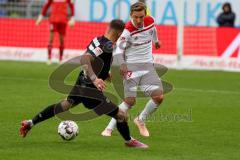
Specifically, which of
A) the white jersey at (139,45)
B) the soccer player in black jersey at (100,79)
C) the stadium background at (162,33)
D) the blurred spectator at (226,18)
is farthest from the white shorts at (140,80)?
the blurred spectator at (226,18)

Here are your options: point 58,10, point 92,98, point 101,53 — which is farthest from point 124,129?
A: point 58,10

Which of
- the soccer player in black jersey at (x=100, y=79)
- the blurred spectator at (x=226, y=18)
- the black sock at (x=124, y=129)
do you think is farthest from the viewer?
the blurred spectator at (x=226, y=18)

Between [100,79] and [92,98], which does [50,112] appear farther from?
[100,79]

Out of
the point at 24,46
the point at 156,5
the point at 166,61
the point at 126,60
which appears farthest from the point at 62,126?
the point at 156,5

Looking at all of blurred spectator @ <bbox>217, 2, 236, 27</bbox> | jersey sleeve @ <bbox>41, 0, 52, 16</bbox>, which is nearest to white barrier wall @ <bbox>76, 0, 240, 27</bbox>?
blurred spectator @ <bbox>217, 2, 236, 27</bbox>

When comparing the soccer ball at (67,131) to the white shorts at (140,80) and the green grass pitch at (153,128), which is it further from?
the white shorts at (140,80)

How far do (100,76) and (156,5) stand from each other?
65.4ft

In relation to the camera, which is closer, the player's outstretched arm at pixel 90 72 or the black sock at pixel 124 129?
the player's outstretched arm at pixel 90 72

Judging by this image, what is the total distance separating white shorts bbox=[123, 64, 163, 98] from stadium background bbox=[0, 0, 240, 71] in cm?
1264

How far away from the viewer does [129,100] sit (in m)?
12.5

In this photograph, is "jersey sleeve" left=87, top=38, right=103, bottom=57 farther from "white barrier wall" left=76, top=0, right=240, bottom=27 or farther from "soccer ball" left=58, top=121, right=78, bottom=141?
"white barrier wall" left=76, top=0, right=240, bottom=27

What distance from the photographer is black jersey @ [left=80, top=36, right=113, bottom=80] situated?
35.7 feet

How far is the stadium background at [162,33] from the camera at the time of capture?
25641mm

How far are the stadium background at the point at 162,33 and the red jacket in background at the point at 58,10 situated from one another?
1071 millimetres
